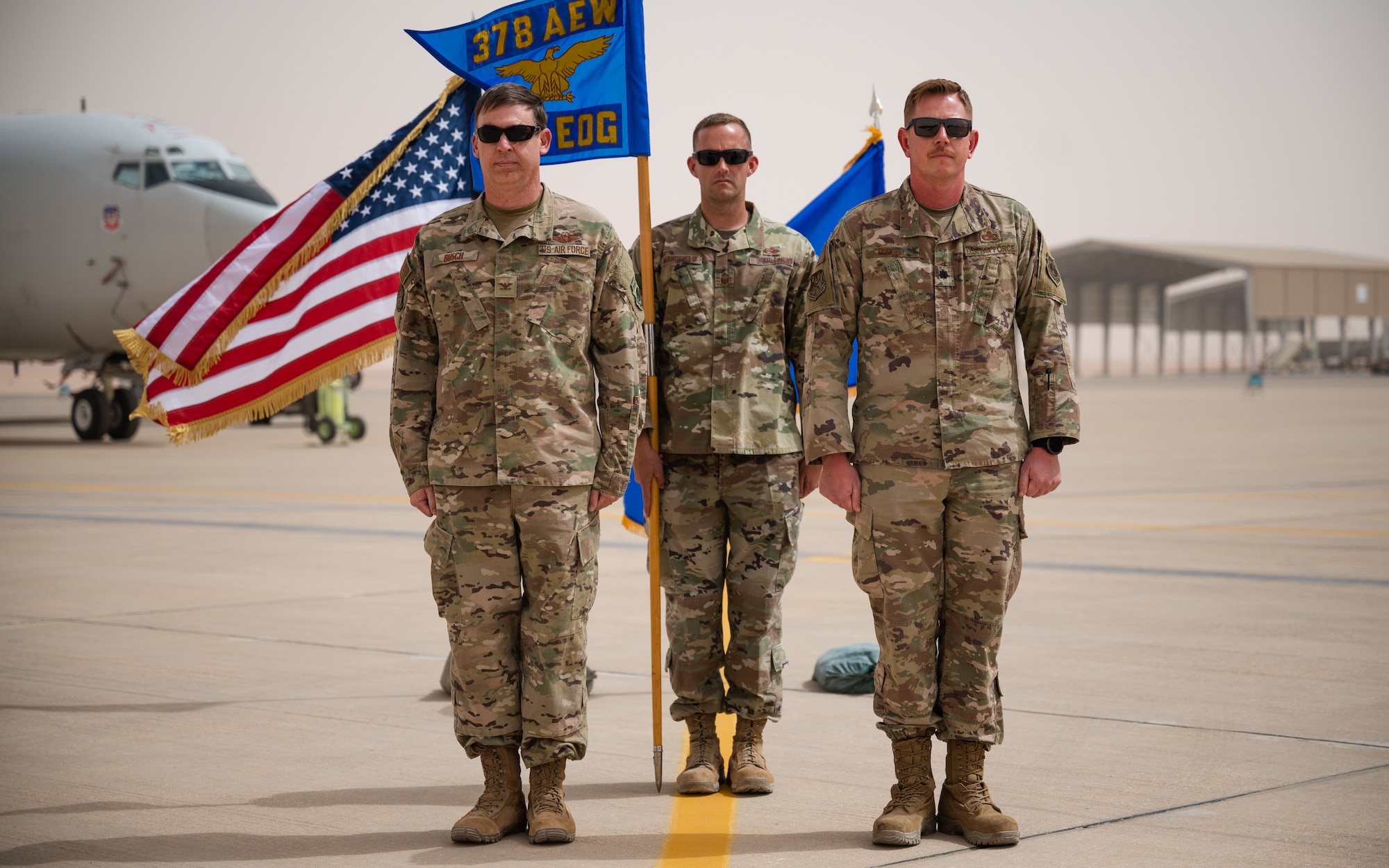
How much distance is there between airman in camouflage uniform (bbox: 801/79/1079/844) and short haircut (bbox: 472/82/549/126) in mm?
1018

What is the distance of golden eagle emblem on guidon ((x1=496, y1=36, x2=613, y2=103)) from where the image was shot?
507 centimetres

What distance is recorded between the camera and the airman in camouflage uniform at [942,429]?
4.11 meters

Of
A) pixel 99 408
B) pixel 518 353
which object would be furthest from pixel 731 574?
pixel 99 408

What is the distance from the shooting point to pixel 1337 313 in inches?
3406

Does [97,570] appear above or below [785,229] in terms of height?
below

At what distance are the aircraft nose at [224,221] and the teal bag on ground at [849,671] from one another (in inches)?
721

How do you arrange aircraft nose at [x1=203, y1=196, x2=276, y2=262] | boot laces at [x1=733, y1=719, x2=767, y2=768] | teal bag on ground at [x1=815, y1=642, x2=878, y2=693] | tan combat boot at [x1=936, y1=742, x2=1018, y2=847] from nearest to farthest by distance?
tan combat boot at [x1=936, y1=742, x2=1018, y2=847], boot laces at [x1=733, y1=719, x2=767, y2=768], teal bag on ground at [x1=815, y1=642, x2=878, y2=693], aircraft nose at [x1=203, y1=196, x2=276, y2=262]

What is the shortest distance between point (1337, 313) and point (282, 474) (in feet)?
270

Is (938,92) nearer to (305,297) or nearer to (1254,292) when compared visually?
(305,297)

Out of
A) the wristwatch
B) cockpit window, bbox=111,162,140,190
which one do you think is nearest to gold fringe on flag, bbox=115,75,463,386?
the wristwatch

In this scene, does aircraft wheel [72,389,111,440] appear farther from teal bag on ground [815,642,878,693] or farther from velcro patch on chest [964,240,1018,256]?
velcro patch on chest [964,240,1018,256]

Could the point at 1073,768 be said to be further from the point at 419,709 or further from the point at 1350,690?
the point at 419,709

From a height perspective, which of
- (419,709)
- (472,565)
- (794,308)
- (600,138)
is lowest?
(419,709)

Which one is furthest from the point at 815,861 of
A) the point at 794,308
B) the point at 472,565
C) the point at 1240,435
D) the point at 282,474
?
the point at 1240,435
